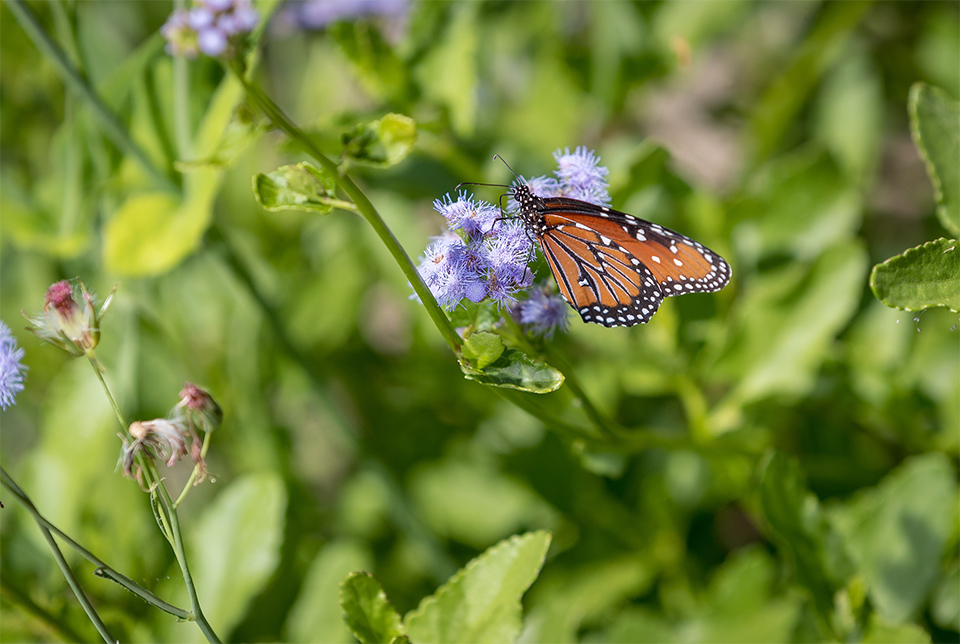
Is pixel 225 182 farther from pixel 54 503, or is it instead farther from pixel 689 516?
pixel 689 516

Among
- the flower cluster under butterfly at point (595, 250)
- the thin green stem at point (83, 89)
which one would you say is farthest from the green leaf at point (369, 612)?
the thin green stem at point (83, 89)

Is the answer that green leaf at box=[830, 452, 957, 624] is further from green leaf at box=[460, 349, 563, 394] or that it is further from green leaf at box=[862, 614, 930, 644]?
green leaf at box=[460, 349, 563, 394]

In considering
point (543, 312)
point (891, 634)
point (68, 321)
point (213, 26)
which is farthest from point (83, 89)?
point (891, 634)

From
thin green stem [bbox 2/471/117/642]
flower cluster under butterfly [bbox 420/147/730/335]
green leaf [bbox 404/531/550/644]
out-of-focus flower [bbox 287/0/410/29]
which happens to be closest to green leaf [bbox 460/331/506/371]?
flower cluster under butterfly [bbox 420/147/730/335]

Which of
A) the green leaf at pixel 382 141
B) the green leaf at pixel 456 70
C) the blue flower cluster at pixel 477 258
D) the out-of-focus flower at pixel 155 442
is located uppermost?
the green leaf at pixel 456 70

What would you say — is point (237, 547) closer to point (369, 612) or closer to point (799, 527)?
point (369, 612)

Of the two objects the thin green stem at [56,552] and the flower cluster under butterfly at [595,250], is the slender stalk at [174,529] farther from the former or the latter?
the flower cluster under butterfly at [595,250]
